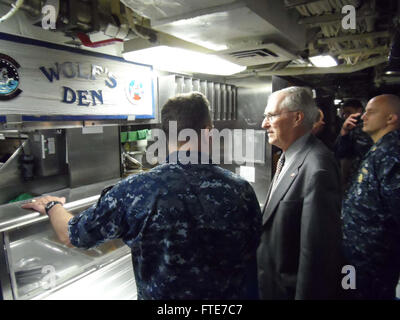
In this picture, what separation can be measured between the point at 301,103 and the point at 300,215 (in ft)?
2.46

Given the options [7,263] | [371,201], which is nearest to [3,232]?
[7,263]

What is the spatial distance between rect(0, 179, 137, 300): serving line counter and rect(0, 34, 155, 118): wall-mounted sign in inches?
31.6

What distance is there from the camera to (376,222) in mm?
2270

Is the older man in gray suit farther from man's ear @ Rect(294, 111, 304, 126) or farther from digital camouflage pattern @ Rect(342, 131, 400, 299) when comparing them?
digital camouflage pattern @ Rect(342, 131, 400, 299)

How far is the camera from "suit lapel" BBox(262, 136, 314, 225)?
1.76m

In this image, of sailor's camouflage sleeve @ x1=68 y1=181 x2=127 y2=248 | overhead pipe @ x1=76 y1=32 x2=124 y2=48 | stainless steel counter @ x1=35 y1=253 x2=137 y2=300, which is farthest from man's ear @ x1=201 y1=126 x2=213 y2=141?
stainless steel counter @ x1=35 y1=253 x2=137 y2=300

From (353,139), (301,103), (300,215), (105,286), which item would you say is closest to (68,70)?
(105,286)

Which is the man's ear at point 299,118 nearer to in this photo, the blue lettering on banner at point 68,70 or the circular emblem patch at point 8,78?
the blue lettering on banner at point 68,70

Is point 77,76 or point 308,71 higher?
point 308,71

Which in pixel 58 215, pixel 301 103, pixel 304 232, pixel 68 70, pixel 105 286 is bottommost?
pixel 105 286

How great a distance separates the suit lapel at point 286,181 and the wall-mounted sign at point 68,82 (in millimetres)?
1836

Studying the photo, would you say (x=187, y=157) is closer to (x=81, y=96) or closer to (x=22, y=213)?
(x=22, y=213)

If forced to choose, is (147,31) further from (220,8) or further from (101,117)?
(101,117)

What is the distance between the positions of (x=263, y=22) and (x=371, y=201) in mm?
1682
